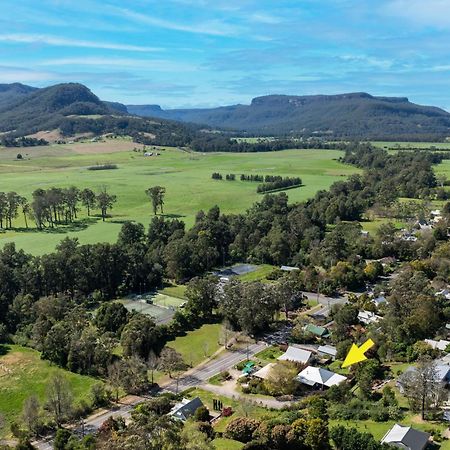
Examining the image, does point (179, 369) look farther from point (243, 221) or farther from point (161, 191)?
point (161, 191)

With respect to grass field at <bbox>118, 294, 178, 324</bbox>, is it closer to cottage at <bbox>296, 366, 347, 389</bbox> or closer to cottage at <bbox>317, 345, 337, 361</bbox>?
cottage at <bbox>317, 345, 337, 361</bbox>

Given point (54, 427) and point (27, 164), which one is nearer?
point (54, 427)

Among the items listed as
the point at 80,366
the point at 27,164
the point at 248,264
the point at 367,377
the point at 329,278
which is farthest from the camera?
the point at 27,164

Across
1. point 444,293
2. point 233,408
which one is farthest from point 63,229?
point 444,293

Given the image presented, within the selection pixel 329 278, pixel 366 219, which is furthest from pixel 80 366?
pixel 366 219

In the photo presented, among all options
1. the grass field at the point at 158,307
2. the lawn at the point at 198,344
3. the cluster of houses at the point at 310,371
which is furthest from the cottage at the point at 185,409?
the grass field at the point at 158,307

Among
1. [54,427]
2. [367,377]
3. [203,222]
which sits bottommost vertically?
[54,427]

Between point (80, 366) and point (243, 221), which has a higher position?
point (243, 221)

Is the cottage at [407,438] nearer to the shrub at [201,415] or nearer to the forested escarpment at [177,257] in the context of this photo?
the shrub at [201,415]
